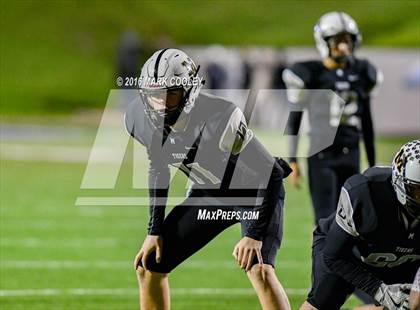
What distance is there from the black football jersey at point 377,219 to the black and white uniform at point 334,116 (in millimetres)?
2245

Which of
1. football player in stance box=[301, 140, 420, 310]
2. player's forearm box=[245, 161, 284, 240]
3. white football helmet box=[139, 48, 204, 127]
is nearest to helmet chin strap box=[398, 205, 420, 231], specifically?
football player in stance box=[301, 140, 420, 310]

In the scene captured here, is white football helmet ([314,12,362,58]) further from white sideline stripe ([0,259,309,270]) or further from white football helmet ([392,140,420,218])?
white football helmet ([392,140,420,218])

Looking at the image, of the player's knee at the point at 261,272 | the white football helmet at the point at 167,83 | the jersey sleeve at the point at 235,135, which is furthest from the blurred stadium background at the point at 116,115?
the white football helmet at the point at 167,83

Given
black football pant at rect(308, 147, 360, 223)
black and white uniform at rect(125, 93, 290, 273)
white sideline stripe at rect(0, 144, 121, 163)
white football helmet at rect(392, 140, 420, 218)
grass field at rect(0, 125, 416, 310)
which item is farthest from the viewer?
white sideline stripe at rect(0, 144, 121, 163)

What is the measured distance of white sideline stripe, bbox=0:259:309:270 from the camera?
7582mm

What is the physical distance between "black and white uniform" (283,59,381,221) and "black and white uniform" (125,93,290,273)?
1895 millimetres

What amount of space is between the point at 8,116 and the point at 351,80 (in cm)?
1638

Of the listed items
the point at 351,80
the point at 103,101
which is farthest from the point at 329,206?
the point at 103,101

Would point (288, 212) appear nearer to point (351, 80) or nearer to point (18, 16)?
point (351, 80)

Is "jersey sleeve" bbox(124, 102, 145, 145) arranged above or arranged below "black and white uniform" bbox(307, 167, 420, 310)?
above

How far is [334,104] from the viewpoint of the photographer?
7145mm

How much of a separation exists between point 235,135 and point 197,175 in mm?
410

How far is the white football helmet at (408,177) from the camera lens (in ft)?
14.5

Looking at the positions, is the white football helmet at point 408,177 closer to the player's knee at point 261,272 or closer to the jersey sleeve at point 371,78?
the player's knee at point 261,272
